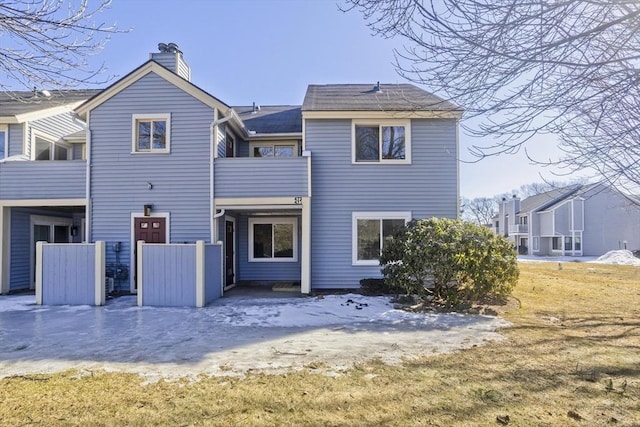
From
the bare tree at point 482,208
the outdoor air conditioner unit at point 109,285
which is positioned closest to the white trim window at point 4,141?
the outdoor air conditioner unit at point 109,285

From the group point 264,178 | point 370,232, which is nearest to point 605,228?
point 370,232

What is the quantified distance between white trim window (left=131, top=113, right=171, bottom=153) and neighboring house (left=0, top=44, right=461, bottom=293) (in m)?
0.03

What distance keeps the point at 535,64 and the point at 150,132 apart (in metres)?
10.1

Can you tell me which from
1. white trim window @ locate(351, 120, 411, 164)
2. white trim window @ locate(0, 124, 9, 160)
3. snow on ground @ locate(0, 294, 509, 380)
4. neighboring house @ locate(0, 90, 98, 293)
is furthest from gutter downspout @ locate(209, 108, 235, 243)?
white trim window @ locate(0, 124, 9, 160)

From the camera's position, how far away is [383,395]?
410cm

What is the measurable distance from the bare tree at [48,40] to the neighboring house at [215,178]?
227 inches

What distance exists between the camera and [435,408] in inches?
149

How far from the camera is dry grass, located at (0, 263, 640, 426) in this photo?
11.8ft

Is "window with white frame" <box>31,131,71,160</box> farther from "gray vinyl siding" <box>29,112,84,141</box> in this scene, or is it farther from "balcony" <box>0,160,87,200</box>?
"balcony" <box>0,160,87,200</box>

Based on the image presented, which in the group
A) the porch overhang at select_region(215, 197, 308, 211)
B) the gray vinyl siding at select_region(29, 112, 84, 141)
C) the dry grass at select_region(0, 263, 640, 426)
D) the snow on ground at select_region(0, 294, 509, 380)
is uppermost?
the gray vinyl siding at select_region(29, 112, 84, 141)

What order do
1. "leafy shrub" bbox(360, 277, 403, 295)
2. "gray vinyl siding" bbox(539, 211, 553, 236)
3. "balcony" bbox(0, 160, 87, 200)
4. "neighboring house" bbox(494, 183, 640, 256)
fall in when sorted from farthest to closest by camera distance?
"gray vinyl siding" bbox(539, 211, 553, 236)
"neighboring house" bbox(494, 183, 640, 256)
"balcony" bbox(0, 160, 87, 200)
"leafy shrub" bbox(360, 277, 403, 295)

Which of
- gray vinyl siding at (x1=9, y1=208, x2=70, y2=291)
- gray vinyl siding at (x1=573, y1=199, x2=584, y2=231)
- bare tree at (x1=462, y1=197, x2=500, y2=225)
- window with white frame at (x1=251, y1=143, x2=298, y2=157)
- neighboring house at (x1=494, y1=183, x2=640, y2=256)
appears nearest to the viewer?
gray vinyl siding at (x1=9, y1=208, x2=70, y2=291)

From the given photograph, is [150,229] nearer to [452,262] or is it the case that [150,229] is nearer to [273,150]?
[273,150]

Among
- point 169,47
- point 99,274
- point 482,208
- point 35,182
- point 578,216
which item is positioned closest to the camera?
point 99,274
